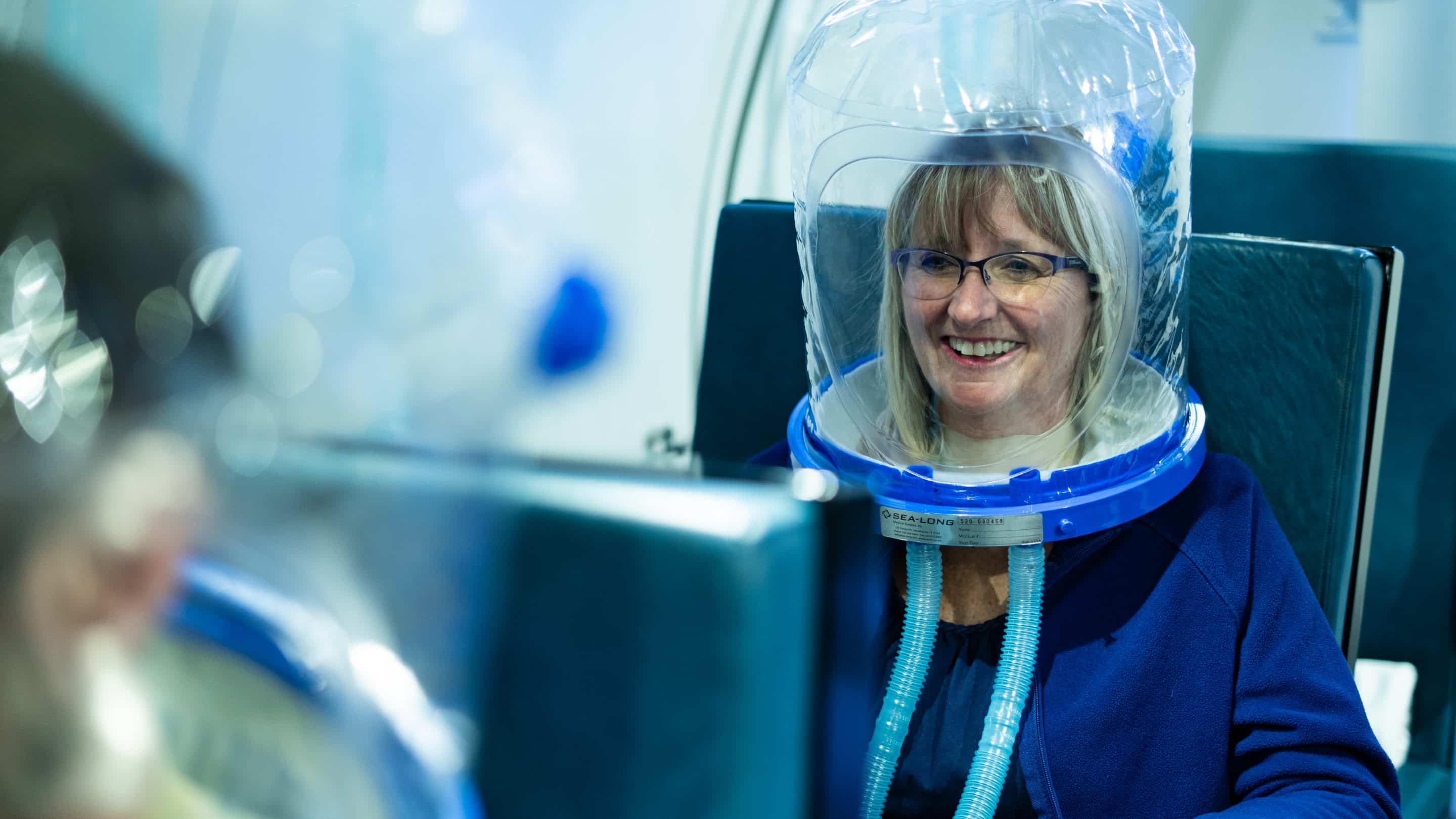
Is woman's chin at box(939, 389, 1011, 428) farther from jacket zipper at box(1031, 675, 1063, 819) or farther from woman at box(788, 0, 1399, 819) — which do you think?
jacket zipper at box(1031, 675, 1063, 819)

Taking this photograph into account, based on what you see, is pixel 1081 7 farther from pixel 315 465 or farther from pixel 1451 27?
pixel 1451 27

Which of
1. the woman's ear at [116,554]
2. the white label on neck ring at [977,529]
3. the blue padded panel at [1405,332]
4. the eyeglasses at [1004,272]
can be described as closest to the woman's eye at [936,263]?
the eyeglasses at [1004,272]

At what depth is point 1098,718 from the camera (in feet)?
3.63

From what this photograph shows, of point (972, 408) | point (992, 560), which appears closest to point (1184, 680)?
point (992, 560)

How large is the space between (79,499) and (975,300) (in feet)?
2.88

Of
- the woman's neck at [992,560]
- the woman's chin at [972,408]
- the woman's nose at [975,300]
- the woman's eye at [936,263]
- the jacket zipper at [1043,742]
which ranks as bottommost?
the jacket zipper at [1043,742]

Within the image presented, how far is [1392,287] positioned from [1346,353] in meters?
0.09

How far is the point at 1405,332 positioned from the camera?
1.56 m

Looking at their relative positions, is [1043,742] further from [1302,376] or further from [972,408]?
[1302,376]

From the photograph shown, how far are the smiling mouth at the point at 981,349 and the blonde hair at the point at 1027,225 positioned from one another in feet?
0.23

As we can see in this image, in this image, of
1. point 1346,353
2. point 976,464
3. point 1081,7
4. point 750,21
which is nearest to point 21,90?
point 976,464

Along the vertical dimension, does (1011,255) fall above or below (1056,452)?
above

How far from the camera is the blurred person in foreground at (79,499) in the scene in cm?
49

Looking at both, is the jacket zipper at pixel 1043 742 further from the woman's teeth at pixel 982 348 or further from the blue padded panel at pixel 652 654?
the blue padded panel at pixel 652 654
